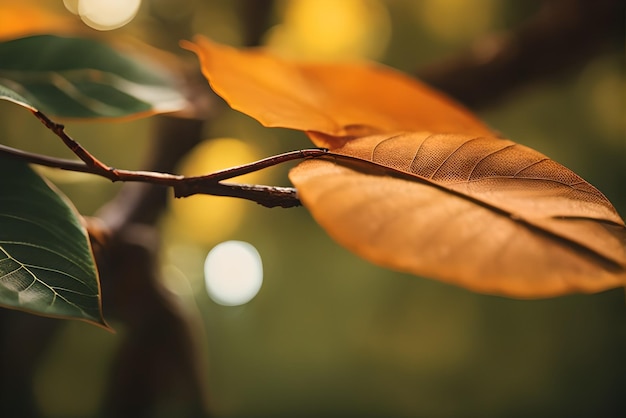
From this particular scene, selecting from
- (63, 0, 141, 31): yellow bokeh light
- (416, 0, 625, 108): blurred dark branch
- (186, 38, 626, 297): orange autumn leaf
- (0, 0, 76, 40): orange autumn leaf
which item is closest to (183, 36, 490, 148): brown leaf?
(186, 38, 626, 297): orange autumn leaf

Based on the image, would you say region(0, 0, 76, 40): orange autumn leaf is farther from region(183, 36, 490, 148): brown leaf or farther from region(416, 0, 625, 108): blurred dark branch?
region(416, 0, 625, 108): blurred dark branch

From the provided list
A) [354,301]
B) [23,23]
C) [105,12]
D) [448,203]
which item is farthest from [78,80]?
[354,301]

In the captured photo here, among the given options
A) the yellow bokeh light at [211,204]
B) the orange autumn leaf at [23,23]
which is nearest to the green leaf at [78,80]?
the orange autumn leaf at [23,23]

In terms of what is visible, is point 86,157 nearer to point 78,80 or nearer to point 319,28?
point 78,80

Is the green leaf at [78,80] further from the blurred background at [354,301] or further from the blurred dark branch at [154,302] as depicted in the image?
the blurred background at [354,301]

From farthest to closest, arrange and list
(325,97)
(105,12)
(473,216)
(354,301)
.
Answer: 1. (354,301)
2. (105,12)
3. (325,97)
4. (473,216)

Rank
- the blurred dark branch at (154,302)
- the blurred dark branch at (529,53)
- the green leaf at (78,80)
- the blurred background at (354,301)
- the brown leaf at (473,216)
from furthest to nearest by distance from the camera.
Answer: the blurred background at (354,301) < the blurred dark branch at (529,53) < the blurred dark branch at (154,302) < the green leaf at (78,80) < the brown leaf at (473,216)
